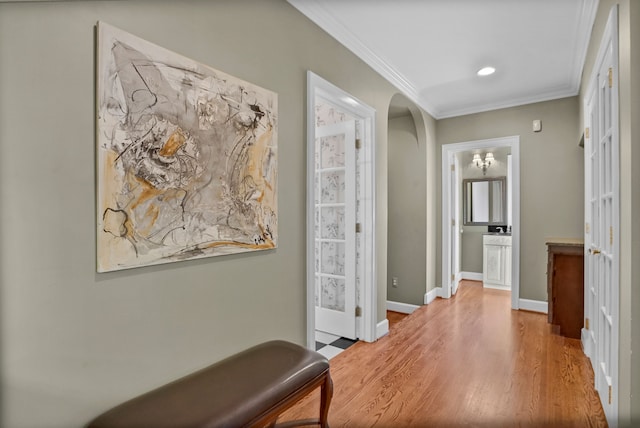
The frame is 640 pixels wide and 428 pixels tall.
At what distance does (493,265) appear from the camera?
17.6 feet

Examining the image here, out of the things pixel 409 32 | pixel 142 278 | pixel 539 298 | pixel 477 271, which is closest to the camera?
pixel 142 278

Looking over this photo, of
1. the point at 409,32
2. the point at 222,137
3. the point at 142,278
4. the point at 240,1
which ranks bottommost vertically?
the point at 142,278

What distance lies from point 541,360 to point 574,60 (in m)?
2.65

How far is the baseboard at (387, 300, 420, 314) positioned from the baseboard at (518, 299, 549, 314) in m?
Result: 1.27

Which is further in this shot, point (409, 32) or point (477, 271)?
point (477, 271)

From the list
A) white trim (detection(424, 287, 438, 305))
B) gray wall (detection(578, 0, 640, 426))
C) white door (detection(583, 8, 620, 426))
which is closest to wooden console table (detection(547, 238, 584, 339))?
white door (detection(583, 8, 620, 426))

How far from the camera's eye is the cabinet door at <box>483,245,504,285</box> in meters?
5.32

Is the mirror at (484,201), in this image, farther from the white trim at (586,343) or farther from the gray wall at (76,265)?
the gray wall at (76,265)

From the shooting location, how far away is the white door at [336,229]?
3074 mm

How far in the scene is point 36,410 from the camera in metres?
1.11

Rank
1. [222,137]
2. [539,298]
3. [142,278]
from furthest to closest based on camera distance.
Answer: [539,298]
[222,137]
[142,278]

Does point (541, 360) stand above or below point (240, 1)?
below

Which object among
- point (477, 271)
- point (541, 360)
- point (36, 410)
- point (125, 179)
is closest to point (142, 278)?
point (125, 179)

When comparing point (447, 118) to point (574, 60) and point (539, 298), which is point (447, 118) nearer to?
point (574, 60)
